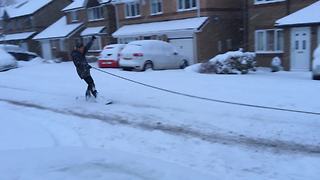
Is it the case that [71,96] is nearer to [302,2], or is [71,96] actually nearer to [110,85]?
[110,85]

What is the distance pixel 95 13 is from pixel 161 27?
1184 cm

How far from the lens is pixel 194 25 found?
27.1 m

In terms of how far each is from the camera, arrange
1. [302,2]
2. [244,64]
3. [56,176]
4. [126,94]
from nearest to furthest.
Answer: [56,176] < [126,94] < [244,64] < [302,2]

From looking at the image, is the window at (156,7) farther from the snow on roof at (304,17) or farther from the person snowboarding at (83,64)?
the person snowboarding at (83,64)

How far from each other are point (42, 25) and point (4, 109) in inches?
1637

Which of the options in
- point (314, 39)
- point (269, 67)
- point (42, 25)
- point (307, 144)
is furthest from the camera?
point (42, 25)

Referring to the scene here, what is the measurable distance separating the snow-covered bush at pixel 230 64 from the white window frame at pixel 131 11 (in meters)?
16.5

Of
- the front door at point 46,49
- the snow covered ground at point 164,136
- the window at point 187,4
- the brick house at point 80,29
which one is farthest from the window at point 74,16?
the snow covered ground at point 164,136

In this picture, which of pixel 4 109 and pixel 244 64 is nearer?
pixel 4 109

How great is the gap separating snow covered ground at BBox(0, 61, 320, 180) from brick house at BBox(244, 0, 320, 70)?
8691 millimetres

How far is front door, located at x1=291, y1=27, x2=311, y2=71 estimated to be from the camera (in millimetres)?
20844

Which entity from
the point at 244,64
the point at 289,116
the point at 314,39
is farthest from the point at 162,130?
the point at 314,39

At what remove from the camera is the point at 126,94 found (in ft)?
41.4

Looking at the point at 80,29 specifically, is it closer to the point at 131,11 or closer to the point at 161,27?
the point at 131,11
